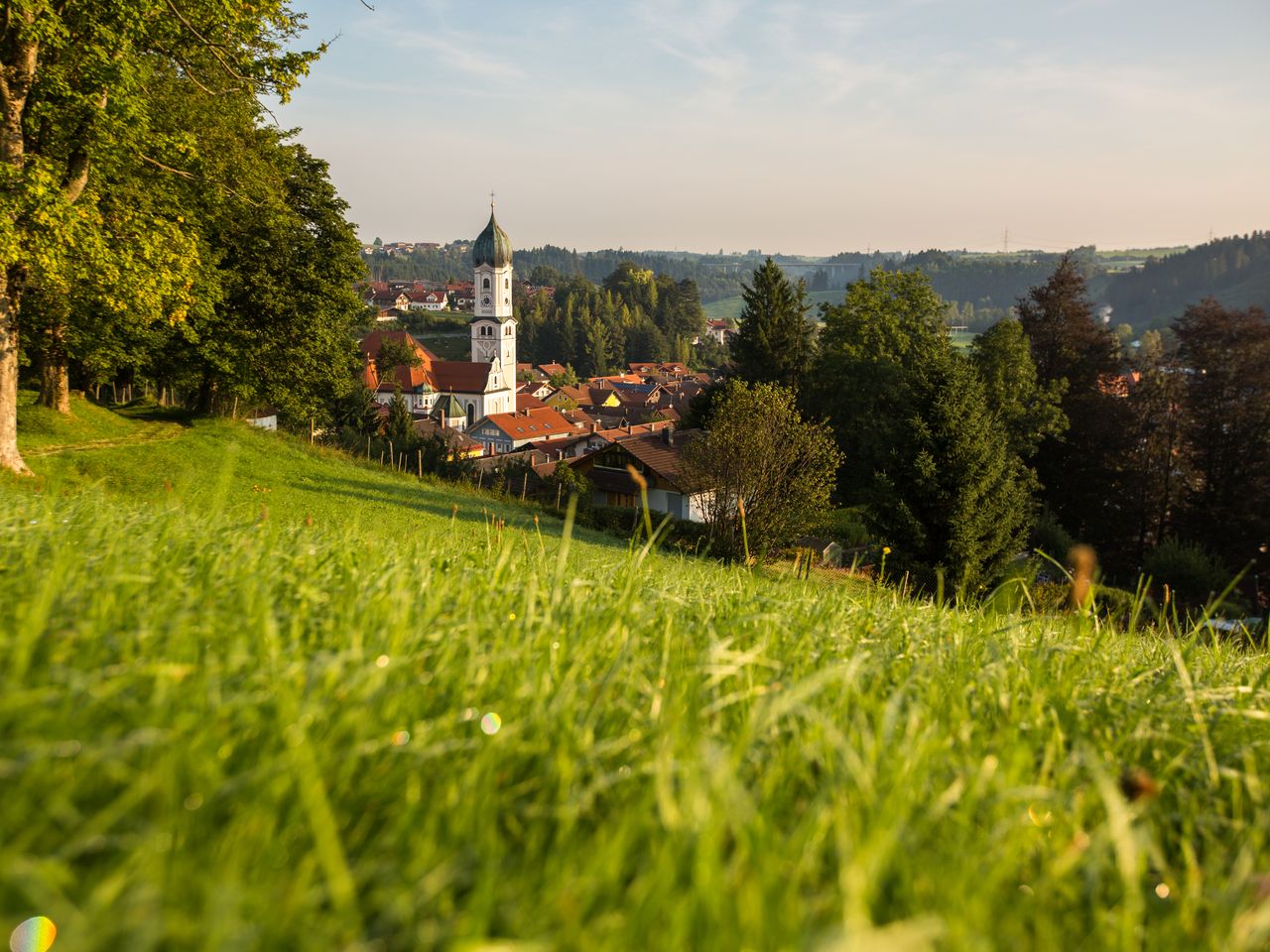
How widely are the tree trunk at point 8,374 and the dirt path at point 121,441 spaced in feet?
9.34

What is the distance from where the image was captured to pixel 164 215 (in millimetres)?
18891

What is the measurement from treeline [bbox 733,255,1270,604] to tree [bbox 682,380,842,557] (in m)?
2.19

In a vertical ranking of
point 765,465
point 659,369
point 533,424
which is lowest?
point 533,424

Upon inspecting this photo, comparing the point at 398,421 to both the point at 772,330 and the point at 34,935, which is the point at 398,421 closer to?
the point at 772,330

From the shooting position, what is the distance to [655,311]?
18875cm

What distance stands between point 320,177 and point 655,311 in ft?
543

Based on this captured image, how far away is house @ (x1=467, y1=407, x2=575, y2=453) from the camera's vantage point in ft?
333

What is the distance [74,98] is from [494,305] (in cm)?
11515

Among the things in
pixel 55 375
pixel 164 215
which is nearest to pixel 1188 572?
pixel 164 215

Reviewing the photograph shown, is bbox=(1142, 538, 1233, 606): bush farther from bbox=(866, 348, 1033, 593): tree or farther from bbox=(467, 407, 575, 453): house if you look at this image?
bbox=(467, 407, 575, 453): house

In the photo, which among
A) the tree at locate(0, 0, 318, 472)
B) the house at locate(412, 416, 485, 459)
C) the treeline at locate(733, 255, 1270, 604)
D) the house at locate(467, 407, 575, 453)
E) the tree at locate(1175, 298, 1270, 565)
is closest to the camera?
the tree at locate(0, 0, 318, 472)

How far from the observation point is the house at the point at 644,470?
45.8m

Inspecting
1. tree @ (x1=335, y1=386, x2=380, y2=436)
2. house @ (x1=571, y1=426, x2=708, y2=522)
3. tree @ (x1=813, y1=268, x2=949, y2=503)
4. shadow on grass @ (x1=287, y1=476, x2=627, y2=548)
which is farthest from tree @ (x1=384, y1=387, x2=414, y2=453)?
tree @ (x1=813, y1=268, x2=949, y2=503)

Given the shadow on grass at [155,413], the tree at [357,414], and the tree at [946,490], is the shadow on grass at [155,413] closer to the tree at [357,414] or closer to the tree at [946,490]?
the tree at [946,490]
